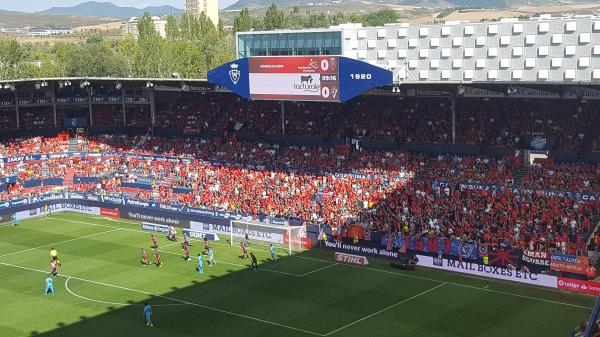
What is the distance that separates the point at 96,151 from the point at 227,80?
2107 cm

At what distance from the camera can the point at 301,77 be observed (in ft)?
185

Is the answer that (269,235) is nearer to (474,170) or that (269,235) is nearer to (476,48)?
(474,170)

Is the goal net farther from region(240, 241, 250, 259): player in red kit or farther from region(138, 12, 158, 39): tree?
region(138, 12, 158, 39): tree

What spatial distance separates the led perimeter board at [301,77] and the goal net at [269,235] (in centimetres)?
1035

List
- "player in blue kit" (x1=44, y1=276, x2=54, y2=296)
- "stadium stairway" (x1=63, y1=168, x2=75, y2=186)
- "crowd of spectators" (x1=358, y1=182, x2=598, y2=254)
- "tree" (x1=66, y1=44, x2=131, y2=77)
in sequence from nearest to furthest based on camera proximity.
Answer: "player in blue kit" (x1=44, y1=276, x2=54, y2=296) → "crowd of spectators" (x1=358, y1=182, x2=598, y2=254) → "stadium stairway" (x1=63, y1=168, x2=75, y2=186) → "tree" (x1=66, y1=44, x2=131, y2=77)

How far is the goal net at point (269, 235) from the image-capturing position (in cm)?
5106

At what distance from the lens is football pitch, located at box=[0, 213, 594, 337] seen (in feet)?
117

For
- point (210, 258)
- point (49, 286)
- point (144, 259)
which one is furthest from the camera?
point (144, 259)

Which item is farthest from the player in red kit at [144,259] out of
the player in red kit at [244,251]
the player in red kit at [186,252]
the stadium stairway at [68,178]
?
the stadium stairway at [68,178]

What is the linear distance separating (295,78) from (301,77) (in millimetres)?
543

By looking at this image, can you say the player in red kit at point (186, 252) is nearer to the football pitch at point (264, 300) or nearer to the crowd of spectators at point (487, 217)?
the football pitch at point (264, 300)

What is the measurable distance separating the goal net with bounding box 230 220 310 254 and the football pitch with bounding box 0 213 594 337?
3.71 feet

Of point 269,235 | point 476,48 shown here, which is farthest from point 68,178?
point 476,48

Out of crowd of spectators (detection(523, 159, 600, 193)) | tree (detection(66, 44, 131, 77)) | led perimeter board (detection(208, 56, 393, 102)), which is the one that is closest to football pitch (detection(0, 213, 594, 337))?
crowd of spectators (detection(523, 159, 600, 193))
